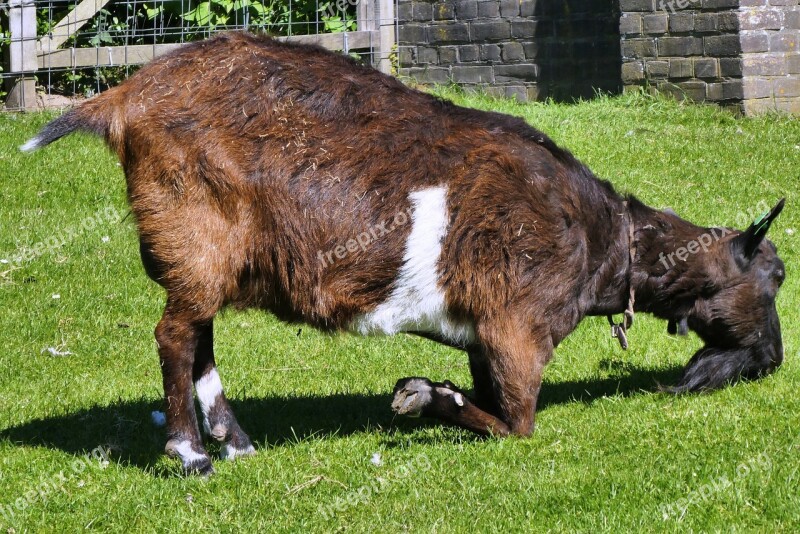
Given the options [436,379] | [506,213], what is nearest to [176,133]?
[506,213]

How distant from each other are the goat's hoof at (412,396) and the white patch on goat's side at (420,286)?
26 centimetres

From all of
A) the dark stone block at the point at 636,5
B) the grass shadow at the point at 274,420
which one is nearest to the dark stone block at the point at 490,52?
the dark stone block at the point at 636,5

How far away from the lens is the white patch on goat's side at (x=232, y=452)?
487 cm

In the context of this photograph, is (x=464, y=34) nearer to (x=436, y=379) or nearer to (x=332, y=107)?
(x=436, y=379)

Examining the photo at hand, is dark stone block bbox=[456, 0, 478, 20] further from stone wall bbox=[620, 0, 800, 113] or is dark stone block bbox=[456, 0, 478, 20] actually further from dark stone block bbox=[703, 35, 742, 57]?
dark stone block bbox=[703, 35, 742, 57]

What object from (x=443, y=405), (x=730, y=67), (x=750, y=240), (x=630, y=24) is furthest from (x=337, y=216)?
(x=630, y=24)

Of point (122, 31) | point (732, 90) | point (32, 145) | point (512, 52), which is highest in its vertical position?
point (122, 31)

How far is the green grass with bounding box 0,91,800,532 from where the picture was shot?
4.07m

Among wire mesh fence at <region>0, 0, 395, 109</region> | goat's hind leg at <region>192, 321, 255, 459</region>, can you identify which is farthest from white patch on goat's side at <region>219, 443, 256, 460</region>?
wire mesh fence at <region>0, 0, 395, 109</region>

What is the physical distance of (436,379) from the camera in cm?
597

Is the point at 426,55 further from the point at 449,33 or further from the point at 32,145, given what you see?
the point at 32,145

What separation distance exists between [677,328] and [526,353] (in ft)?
3.69

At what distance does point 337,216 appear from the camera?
454cm

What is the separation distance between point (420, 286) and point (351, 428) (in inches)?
40.3
